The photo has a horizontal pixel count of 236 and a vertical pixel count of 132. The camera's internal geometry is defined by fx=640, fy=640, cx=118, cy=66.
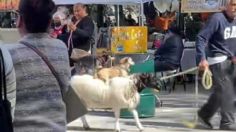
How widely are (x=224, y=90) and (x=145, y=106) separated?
1.72 meters

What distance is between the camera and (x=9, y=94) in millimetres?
3205

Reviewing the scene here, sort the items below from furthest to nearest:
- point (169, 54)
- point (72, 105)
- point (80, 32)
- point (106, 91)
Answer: point (169, 54), point (80, 32), point (106, 91), point (72, 105)

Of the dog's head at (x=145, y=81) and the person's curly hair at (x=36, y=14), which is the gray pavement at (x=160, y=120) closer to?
the dog's head at (x=145, y=81)

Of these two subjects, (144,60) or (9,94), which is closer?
(9,94)

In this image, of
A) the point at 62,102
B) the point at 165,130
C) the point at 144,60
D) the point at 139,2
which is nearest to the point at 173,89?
the point at 139,2

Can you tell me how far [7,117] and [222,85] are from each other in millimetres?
6010

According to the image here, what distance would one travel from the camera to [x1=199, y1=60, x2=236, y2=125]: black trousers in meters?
8.72

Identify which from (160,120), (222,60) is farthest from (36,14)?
(160,120)

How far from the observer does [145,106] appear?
396 inches

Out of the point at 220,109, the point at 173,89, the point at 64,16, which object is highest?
the point at 64,16

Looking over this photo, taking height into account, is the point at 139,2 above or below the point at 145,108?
above

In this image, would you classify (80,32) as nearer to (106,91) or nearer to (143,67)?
(143,67)

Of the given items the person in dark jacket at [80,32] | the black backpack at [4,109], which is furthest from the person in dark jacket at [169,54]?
the black backpack at [4,109]

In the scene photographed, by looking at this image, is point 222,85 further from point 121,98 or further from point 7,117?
point 7,117
